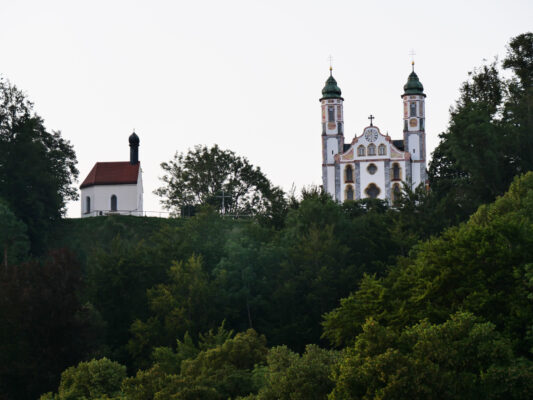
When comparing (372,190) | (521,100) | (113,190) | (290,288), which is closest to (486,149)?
(521,100)

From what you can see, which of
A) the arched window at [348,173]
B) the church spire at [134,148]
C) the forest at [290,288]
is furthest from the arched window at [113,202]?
the arched window at [348,173]

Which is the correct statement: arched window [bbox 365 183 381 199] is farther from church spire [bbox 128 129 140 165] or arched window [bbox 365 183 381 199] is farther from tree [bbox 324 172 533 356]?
tree [bbox 324 172 533 356]

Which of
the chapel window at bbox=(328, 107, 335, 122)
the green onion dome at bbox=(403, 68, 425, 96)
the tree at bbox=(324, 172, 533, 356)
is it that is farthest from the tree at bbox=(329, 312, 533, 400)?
the green onion dome at bbox=(403, 68, 425, 96)

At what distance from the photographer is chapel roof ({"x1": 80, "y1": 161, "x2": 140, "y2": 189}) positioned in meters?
82.9

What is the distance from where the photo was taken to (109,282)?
157ft

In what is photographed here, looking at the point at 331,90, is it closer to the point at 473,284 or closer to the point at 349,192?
the point at 349,192

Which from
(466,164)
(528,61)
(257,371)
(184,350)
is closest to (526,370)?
(257,371)

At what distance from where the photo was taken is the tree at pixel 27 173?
64.1 meters

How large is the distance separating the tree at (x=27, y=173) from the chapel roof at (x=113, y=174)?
1199 cm

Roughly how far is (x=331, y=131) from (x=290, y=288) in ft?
233

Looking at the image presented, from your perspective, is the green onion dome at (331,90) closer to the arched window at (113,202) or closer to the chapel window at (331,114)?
the chapel window at (331,114)

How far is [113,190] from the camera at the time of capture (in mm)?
82875

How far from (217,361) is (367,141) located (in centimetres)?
8139

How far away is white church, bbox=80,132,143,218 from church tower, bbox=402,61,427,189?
40016mm
